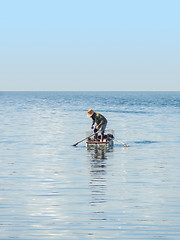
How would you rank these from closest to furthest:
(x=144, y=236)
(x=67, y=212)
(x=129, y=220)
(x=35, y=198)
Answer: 1. (x=144, y=236)
2. (x=129, y=220)
3. (x=67, y=212)
4. (x=35, y=198)

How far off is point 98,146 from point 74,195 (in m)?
14.4

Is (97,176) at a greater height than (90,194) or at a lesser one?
lesser

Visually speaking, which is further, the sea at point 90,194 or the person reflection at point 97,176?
the person reflection at point 97,176

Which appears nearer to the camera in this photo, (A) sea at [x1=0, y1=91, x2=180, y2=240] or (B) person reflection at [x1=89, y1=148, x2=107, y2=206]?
(A) sea at [x1=0, y1=91, x2=180, y2=240]

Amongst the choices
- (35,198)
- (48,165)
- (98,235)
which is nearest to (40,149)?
(48,165)

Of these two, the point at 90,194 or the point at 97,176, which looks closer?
the point at 90,194

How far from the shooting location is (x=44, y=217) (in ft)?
40.6

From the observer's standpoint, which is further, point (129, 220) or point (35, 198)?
point (35, 198)

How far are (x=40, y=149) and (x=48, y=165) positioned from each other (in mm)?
6983

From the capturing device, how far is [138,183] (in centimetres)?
1720

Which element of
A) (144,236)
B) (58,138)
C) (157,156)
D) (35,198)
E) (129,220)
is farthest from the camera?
(58,138)

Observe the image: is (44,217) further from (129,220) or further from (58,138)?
(58,138)

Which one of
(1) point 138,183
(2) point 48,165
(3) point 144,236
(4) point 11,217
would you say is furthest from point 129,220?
(2) point 48,165

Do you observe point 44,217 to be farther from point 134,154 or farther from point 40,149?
point 40,149
